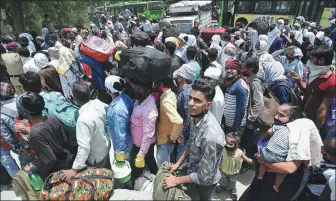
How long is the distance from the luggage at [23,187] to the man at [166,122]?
1.46 metres

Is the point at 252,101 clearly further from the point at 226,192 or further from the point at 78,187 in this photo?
the point at 78,187

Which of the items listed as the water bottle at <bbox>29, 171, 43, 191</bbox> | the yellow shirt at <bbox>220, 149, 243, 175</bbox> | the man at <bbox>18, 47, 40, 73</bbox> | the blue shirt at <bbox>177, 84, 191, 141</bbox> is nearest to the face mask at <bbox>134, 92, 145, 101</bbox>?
the blue shirt at <bbox>177, 84, 191, 141</bbox>

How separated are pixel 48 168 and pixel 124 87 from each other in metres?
1.17

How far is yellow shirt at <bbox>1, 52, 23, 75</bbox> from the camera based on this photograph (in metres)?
5.05

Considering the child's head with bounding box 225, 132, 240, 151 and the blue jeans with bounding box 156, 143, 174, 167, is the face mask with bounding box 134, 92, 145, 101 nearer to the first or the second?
the blue jeans with bounding box 156, 143, 174, 167

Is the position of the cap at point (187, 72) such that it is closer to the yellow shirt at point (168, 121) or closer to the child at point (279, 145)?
the yellow shirt at point (168, 121)

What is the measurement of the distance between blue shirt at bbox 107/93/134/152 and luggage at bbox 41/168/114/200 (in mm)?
478

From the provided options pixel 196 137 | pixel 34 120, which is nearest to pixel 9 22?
pixel 34 120

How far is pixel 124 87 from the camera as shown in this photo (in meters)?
2.65

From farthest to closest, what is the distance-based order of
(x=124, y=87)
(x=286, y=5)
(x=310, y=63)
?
(x=286, y=5), (x=310, y=63), (x=124, y=87)

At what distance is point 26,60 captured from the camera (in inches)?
213

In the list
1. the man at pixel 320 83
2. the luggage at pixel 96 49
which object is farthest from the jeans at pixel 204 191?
the luggage at pixel 96 49

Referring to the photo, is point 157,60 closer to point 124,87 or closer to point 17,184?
point 124,87

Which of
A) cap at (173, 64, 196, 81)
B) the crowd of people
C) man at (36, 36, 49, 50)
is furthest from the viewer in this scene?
man at (36, 36, 49, 50)
